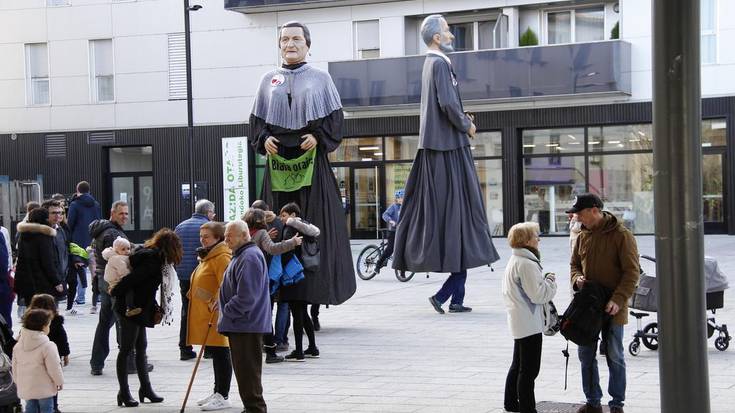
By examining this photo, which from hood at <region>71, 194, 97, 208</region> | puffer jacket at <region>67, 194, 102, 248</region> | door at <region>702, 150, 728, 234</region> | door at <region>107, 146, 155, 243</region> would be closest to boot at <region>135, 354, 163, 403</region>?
puffer jacket at <region>67, 194, 102, 248</region>

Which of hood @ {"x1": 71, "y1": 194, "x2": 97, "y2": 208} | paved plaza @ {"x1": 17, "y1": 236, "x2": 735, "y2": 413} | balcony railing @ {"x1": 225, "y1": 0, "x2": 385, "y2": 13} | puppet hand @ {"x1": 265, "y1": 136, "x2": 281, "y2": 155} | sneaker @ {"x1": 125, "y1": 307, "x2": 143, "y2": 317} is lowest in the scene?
paved plaza @ {"x1": 17, "y1": 236, "x2": 735, "y2": 413}

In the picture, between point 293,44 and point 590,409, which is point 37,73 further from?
point 590,409

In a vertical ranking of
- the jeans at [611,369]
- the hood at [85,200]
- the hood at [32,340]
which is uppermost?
the hood at [85,200]

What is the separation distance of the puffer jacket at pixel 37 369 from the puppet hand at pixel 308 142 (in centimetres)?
506

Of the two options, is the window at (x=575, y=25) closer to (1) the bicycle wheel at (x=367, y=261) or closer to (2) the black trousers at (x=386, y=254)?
(1) the bicycle wheel at (x=367, y=261)

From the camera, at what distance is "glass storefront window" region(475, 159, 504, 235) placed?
33469 mm

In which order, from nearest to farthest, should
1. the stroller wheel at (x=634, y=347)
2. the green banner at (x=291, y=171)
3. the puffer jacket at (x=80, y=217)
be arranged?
the stroller wheel at (x=634, y=347)
the green banner at (x=291, y=171)
the puffer jacket at (x=80, y=217)

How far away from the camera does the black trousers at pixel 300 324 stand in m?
11.8

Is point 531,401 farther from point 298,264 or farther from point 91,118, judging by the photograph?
point 91,118

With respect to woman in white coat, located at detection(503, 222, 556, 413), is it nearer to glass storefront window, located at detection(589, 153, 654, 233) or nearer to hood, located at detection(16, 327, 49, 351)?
hood, located at detection(16, 327, 49, 351)

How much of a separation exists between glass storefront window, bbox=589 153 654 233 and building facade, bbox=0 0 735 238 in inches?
1.6

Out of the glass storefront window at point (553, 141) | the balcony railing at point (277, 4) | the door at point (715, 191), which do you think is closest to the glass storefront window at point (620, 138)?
the glass storefront window at point (553, 141)

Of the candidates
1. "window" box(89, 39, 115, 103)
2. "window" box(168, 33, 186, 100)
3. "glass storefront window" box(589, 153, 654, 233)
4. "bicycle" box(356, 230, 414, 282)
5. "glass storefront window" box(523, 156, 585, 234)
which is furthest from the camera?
"window" box(89, 39, 115, 103)

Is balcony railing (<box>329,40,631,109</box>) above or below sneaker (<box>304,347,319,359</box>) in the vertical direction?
above
